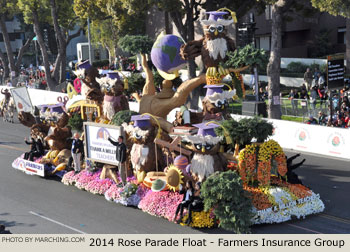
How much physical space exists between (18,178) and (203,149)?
30.0ft

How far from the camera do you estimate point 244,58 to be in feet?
59.4

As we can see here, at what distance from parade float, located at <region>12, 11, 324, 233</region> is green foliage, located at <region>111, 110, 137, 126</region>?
0.11 feet

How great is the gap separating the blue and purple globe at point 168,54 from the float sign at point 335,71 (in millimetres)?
7726

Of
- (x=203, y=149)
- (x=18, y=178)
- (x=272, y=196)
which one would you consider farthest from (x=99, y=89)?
(x=272, y=196)

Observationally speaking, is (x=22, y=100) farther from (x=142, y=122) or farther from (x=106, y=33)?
(x=106, y=33)

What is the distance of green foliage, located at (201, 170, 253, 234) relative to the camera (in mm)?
13359

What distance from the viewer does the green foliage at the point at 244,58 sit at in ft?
59.1

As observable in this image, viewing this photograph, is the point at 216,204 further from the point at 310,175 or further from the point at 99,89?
the point at 99,89

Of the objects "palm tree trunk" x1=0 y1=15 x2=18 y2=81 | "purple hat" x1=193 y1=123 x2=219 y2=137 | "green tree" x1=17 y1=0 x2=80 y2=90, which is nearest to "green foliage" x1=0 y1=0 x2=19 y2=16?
"palm tree trunk" x1=0 y1=15 x2=18 y2=81

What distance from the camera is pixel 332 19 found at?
45.7m

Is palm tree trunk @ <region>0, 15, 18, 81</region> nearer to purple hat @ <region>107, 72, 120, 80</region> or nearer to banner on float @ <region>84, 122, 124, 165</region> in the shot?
purple hat @ <region>107, 72, 120, 80</region>

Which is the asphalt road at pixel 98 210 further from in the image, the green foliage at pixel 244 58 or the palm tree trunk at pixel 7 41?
the palm tree trunk at pixel 7 41

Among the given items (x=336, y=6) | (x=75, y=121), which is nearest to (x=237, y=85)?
(x=75, y=121)

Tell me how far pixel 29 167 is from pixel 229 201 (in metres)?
9.76
